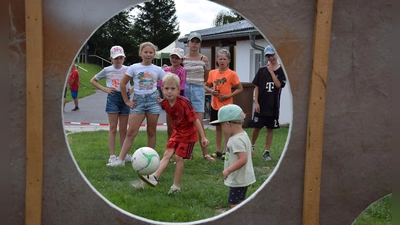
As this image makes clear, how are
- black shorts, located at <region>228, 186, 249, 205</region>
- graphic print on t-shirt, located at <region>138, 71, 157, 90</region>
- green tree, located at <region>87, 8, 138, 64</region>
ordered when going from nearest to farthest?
1. black shorts, located at <region>228, 186, 249, 205</region>
2. graphic print on t-shirt, located at <region>138, 71, 157, 90</region>
3. green tree, located at <region>87, 8, 138, 64</region>

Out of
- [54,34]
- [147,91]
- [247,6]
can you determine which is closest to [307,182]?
[247,6]

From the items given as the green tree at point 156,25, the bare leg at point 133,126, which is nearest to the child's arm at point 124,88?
the bare leg at point 133,126

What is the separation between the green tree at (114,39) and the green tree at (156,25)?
7.91 ft

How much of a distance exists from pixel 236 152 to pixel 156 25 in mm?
47909

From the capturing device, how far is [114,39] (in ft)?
138

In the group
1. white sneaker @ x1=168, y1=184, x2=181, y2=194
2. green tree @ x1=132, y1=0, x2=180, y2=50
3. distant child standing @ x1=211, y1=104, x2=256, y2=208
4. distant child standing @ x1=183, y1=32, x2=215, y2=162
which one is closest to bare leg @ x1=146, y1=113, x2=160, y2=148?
distant child standing @ x1=183, y1=32, x2=215, y2=162

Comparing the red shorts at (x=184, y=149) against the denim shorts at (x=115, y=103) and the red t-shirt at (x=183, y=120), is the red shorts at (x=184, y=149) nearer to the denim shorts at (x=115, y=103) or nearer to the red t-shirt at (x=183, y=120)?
the red t-shirt at (x=183, y=120)

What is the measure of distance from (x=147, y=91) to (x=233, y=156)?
6.46 feet

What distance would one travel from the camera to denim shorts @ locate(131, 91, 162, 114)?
5492mm

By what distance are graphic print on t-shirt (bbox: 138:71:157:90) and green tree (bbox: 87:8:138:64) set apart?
35.6 metres

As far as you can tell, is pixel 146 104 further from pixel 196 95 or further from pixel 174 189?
pixel 174 189

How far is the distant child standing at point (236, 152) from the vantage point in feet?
12.3

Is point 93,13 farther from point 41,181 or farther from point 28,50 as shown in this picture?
point 41,181

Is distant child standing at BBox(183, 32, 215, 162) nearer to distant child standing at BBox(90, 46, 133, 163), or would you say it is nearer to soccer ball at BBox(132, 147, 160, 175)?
distant child standing at BBox(90, 46, 133, 163)
